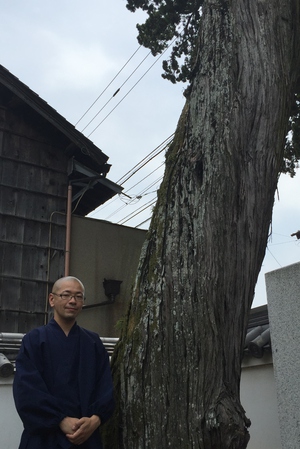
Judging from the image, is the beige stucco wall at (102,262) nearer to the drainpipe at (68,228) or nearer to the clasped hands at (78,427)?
the drainpipe at (68,228)

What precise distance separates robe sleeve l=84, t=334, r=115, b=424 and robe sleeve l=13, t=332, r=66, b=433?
19 centimetres

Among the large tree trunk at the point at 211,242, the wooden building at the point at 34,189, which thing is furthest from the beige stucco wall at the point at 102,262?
the large tree trunk at the point at 211,242

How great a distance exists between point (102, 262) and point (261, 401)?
16.9 ft

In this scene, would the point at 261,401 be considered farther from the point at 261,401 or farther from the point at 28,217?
the point at 28,217

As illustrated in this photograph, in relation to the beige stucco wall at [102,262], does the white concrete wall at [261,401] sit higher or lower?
lower

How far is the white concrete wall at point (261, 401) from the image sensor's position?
6.61 m

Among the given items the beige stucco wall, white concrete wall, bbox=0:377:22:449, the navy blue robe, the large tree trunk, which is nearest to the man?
the navy blue robe

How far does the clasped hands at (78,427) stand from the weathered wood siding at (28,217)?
22.2 ft

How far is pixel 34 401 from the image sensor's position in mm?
3506

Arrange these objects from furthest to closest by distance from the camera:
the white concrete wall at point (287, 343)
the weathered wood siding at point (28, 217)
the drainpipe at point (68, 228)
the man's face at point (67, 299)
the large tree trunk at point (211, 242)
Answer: the drainpipe at point (68, 228)
the weathered wood siding at point (28, 217)
the white concrete wall at point (287, 343)
the man's face at point (67, 299)
the large tree trunk at point (211, 242)

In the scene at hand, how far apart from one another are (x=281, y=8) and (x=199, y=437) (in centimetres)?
305

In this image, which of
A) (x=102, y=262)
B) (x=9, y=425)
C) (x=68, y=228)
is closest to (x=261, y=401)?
(x=9, y=425)

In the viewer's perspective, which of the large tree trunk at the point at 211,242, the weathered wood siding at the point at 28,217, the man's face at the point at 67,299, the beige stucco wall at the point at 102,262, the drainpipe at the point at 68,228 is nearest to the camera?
the large tree trunk at the point at 211,242

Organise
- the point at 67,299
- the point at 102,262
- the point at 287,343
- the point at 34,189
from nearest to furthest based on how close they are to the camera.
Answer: the point at 67,299 → the point at 287,343 → the point at 34,189 → the point at 102,262
